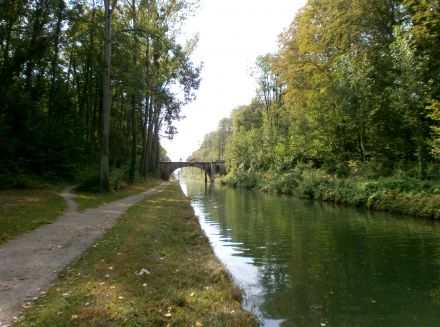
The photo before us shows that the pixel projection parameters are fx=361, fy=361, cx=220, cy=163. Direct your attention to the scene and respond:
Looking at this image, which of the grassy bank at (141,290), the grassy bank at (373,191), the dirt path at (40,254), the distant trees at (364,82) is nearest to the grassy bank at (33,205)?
the dirt path at (40,254)

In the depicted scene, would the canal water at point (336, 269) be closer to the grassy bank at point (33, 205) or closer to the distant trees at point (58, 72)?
the grassy bank at point (33, 205)

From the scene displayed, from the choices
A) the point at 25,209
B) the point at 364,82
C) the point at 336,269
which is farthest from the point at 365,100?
the point at 25,209

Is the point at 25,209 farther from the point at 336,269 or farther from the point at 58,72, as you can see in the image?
the point at 58,72

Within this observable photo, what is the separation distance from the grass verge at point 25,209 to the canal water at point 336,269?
5.36 meters

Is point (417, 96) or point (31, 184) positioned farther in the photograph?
point (417, 96)

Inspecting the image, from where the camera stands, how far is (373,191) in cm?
2042

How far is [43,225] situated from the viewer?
10.3 m

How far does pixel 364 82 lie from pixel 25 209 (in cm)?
2049

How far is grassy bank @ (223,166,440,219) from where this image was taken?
16547 millimetres

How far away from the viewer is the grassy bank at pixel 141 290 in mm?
4578

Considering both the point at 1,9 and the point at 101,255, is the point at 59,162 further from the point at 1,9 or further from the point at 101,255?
the point at 101,255

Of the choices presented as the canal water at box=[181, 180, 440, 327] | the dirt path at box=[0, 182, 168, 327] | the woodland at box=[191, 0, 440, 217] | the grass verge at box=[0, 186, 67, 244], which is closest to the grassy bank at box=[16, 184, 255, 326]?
the dirt path at box=[0, 182, 168, 327]

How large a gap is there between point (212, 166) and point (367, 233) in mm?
64229

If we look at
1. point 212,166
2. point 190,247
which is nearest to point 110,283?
point 190,247
